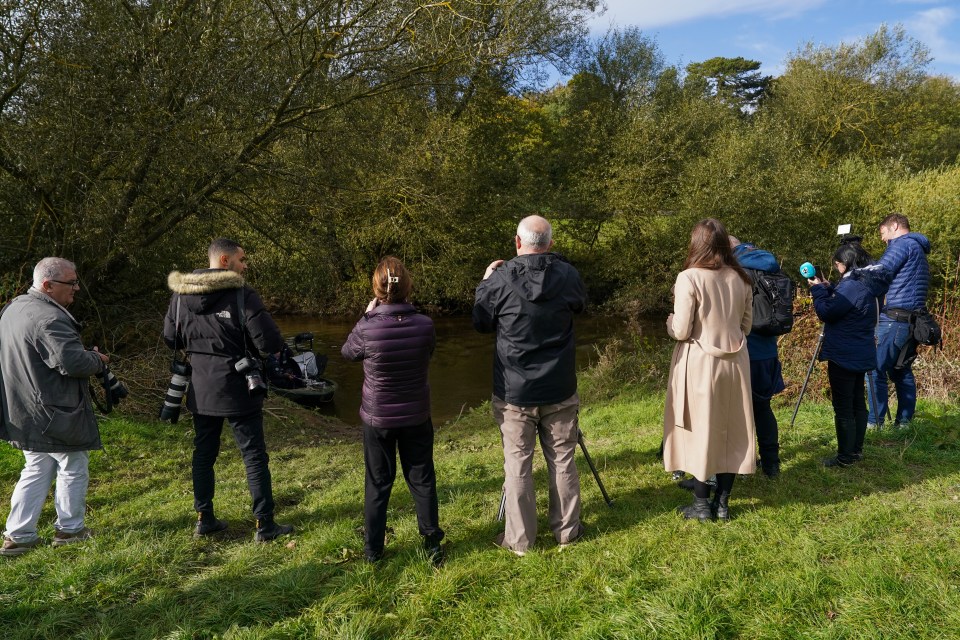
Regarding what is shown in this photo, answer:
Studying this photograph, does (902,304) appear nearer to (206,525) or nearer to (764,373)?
(764,373)

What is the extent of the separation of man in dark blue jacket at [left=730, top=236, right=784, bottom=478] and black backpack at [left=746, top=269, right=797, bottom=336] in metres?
0.10

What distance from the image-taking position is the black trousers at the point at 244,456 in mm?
4367

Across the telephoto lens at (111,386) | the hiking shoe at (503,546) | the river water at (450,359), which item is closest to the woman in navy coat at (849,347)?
the hiking shoe at (503,546)

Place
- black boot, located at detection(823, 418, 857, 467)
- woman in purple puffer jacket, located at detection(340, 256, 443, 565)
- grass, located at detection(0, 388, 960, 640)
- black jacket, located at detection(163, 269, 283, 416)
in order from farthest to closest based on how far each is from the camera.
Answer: black boot, located at detection(823, 418, 857, 467)
black jacket, located at detection(163, 269, 283, 416)
woman in purple puffer jacket, located at detection(340, 256, 443, 565)
grass, located at detection(0, 388, 960, 640)

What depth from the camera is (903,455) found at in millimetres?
5270

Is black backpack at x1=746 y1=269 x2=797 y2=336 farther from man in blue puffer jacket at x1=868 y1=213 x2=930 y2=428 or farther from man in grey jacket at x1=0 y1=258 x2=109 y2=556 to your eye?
man in grey jacket at x1=0 y1=258 x2=109 y2=556

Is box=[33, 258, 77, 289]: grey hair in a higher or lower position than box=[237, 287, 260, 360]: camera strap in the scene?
higher

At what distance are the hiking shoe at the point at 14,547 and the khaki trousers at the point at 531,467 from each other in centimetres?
345

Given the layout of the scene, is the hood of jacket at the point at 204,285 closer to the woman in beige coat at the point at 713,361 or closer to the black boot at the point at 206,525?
the black boot at the point at 206,525

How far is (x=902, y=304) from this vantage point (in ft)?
20.5

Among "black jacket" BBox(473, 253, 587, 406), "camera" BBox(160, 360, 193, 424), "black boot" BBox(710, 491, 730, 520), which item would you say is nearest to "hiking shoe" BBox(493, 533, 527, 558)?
"black jacket" BBox(473, 253, 587, 406)

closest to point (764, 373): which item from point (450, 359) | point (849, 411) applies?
point (849, 411)

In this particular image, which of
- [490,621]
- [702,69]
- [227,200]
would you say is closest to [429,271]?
[227,200]

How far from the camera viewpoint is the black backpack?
446 cm
